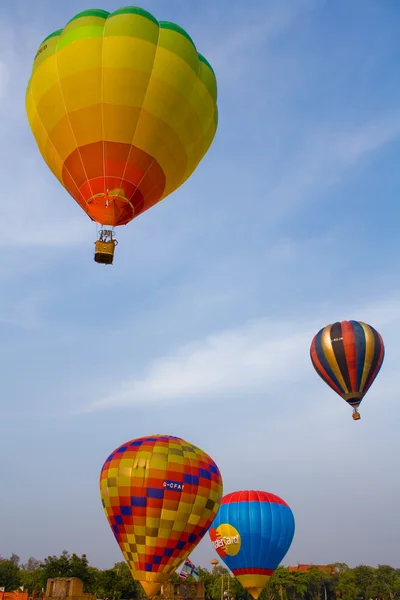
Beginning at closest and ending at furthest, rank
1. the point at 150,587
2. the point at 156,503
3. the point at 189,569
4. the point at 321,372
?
1. the point at 150,587
2. the point at 156,503
3. the point at 189,569
4. the point at 321,372

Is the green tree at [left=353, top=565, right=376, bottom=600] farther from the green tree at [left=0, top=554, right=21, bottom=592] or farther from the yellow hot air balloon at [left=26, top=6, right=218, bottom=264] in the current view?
the yellow hot air balloon at [left=26, top=6, right=218, bottom=264]

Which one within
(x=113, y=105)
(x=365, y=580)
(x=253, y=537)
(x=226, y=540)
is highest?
(x=113, y=105)

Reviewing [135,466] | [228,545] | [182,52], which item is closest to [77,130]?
[182,52]

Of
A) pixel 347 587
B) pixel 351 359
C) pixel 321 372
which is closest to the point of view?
pixel 351 359

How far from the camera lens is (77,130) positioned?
15.1 metres

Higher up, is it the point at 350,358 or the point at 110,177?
the point at 110,177

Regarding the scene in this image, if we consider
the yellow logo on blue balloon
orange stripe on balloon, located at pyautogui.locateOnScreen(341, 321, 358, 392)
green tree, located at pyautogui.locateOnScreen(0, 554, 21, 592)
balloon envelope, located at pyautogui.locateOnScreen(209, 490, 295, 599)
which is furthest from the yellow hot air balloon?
green tree, located at pyautogui.locateOnScreen(0, 554, 21, 592)

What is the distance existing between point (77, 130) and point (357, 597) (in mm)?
88271

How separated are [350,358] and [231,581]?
43456 mm

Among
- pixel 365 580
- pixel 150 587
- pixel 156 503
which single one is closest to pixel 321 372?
pixel 156 503

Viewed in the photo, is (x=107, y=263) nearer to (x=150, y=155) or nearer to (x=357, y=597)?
(x=150, y=155)

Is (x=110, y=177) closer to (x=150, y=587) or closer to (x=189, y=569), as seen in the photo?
(x=150, y=587)

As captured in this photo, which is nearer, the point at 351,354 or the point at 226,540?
the point at 351,354

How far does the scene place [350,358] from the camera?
2833 cm
